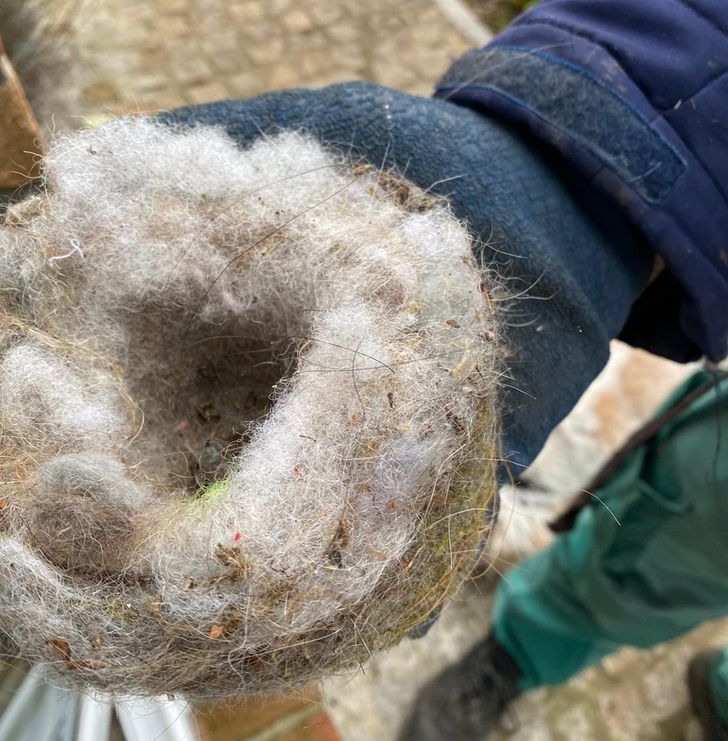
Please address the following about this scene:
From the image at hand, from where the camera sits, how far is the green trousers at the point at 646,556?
3.09 feet

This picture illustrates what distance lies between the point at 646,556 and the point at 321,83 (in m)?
1.93

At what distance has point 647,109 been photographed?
71cm

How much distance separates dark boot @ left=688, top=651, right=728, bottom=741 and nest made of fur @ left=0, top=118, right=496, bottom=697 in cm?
145

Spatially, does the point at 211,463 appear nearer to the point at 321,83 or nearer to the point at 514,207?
the point at 514,207

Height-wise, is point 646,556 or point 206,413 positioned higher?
point 206,413

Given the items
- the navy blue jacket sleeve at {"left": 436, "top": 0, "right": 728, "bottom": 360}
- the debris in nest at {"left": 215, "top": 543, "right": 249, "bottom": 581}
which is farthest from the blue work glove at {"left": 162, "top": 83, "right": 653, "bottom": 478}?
the debris in nest at {"left": 215, "top": 543, "right": 249, "bottom": 581}

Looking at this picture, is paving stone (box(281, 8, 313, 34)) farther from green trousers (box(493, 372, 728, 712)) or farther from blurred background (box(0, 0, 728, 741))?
green trousers (box(493, 372, 728, 712))

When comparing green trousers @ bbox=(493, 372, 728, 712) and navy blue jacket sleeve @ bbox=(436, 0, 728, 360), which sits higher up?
navy blue jacket sleeve @ bbox=(436, 0, 728, 360)

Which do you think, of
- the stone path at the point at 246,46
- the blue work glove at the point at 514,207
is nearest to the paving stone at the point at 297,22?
the stone path at the point at 246,46

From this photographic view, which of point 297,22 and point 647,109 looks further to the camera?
point 297,22

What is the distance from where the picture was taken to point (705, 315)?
0.75m

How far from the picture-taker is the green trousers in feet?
3.09

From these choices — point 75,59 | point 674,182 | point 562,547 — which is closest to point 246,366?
point 674,182

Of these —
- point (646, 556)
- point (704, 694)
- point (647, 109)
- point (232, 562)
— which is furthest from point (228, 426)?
point (704, 694)
